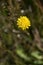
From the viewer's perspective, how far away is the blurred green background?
180 cm

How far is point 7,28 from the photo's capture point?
1.83 m

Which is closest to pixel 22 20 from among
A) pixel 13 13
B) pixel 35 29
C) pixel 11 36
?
pixel 13 13

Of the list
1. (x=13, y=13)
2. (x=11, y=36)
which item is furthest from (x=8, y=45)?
(x=13, y=13)

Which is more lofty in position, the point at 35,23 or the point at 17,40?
the point at 35,23

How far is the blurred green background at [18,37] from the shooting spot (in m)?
1.80

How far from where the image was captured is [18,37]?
1914 mm

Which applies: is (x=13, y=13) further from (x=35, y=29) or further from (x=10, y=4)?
(x=35, y=29)

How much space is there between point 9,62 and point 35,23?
1.42ft

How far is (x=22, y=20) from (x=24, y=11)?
44 centimetres

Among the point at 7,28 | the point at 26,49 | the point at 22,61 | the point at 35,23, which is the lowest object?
the point at 22,61

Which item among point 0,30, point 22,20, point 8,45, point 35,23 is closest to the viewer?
point 22,20

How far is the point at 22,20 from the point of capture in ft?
5.30

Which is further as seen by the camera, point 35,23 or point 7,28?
point 35,23

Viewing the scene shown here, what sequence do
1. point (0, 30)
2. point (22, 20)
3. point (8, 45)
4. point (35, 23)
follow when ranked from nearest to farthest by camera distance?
1. point (22, 20)
2. point (0, 30)
3. point (8, 45)
4. point (35, 23)
